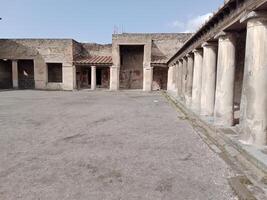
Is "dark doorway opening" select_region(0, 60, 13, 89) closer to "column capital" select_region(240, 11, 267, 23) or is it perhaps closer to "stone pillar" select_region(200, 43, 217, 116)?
"stone pillar" select_region(200, 43, 217, 116)

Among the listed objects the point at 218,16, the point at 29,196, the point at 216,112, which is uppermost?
the point at 218,16

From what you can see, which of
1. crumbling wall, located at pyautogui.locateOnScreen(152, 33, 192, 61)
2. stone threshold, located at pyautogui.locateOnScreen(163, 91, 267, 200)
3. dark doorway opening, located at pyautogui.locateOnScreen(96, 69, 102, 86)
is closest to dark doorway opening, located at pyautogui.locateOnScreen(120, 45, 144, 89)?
dark doorway opening, located at pyautogui.locateOnScreen(96, 69, 102, 86)

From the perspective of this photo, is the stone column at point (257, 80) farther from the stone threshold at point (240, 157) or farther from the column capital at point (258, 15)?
the stone threshold at point (240, 157)

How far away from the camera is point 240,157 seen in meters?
4.50

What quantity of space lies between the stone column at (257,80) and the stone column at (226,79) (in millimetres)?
1802

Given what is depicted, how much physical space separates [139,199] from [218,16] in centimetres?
→ 594

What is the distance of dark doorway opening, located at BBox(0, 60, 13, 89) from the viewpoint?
93.9 feet

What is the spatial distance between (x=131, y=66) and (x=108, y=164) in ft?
82.2

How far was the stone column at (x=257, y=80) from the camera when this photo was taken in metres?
4.78

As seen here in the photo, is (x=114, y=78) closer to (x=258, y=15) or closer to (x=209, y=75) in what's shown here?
(x=209, y=75)

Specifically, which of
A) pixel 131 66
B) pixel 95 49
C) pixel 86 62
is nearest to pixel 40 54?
pixel 86 62

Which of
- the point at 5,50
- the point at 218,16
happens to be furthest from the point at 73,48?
the point at 218,16

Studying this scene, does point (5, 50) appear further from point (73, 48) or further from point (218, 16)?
point (218, 16)

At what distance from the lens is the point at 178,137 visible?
6.33m
